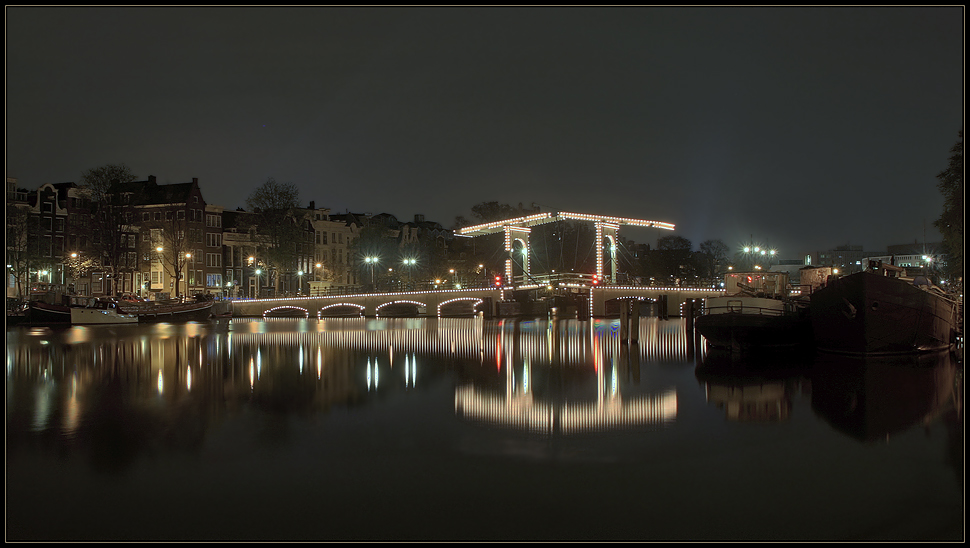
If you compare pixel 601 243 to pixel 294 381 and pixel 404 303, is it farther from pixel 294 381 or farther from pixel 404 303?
pixel 294 381

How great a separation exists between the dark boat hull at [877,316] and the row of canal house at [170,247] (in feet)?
155

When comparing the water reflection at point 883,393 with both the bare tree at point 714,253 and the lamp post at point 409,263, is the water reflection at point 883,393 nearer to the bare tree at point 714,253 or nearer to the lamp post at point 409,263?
the lamp post at point 409,263

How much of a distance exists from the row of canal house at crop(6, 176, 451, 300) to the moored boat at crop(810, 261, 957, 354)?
155 feet

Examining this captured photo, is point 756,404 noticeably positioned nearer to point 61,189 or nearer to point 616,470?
point 616,470

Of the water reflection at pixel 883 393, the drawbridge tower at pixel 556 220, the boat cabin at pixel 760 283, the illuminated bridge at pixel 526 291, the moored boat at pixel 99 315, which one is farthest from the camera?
the illuminated bridge at pixel 526 291

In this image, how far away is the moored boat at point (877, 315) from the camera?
20281 millimetres

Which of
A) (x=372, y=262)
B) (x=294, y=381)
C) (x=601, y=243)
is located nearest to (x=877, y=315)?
(x=294, y=381)

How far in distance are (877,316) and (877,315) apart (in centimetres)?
4

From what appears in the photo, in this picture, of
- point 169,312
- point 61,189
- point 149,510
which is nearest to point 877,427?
point 149,510

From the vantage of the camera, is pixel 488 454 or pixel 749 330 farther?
pixel 749 330

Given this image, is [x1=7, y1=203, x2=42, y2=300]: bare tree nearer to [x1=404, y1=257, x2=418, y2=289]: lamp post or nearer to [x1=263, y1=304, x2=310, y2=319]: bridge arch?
[x1=263, y1=304, x2=310, y2=319]: bridge arch

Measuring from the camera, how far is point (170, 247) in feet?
195

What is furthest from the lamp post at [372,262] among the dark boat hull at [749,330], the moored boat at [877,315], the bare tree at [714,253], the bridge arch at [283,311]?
the bare tree at [714,253]

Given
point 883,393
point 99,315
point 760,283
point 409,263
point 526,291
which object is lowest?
point 883,393
